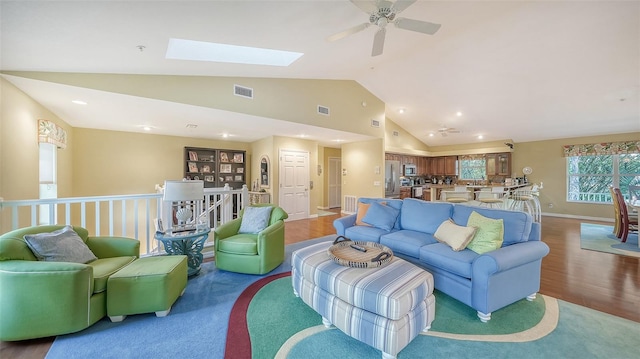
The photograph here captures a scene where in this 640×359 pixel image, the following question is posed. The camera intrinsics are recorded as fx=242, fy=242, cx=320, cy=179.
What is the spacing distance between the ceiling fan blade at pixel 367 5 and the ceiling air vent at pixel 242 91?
278 centimetres

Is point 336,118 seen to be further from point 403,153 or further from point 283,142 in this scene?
point 403,153

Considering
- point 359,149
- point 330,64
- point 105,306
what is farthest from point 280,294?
point 359,149

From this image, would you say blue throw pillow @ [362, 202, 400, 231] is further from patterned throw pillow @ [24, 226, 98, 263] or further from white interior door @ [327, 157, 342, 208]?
white interior door @ [327, 157, 342, 208]

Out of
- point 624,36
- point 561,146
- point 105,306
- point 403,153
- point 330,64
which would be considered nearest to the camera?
point 105,306

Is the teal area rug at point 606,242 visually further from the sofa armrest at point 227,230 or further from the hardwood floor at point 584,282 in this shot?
the sofa armrest at point 227,230

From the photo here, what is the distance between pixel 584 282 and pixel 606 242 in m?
2.76

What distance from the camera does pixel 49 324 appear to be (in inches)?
73.6

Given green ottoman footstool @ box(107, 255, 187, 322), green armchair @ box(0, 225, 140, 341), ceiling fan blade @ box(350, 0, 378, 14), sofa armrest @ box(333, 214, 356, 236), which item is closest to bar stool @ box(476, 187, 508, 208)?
sofa armrest @ box(333, 214, 356, 236)

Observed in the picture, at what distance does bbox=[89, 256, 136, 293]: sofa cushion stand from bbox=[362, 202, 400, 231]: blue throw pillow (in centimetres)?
298

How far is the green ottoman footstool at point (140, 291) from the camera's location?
2.11 m

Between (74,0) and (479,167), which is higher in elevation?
(74,0)

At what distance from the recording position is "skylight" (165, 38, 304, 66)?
10.8 feet

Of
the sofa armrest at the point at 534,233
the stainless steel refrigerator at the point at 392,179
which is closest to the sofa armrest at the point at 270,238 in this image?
the sofa armrest at the point at 534,233

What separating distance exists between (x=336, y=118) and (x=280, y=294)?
4607mm
